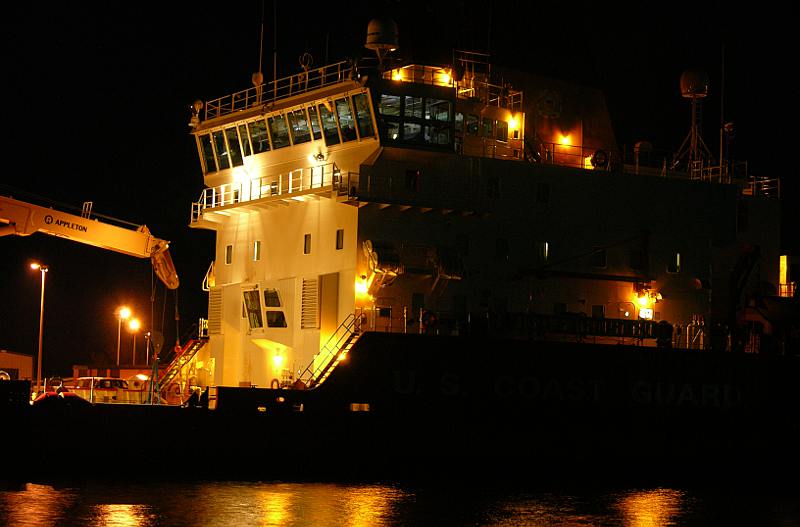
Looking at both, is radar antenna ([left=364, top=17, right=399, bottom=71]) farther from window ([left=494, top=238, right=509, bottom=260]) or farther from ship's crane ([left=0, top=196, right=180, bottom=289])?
ship's crane ([left=0, top=196, right=180, bottom=289])

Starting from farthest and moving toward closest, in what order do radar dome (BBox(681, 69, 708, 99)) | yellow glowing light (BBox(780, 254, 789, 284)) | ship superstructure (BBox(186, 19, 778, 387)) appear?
yellow glowing light (BBox(780, 254, 789, 284)) < radar dome (BBox(681, 69, 708, 99)) < ship superstructure (BBox(186, 19, 778, 387))

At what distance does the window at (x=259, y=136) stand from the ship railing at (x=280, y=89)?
1.81ft

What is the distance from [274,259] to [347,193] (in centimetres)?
424

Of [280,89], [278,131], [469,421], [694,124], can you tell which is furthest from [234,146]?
[694,124]

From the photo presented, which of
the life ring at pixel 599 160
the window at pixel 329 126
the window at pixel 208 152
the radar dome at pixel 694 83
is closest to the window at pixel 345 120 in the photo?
the window at pixel 329 126

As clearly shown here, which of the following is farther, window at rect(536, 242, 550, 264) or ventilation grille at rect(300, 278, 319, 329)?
window at rect(536, 242, 550, 264)

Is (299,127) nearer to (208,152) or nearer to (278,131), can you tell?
(278,131)

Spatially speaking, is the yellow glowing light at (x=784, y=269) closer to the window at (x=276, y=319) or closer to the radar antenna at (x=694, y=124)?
the radar antenna at (x=694, y=124)

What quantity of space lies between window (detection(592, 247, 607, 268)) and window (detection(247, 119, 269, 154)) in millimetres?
9935

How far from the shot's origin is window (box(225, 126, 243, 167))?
38219 millimetres

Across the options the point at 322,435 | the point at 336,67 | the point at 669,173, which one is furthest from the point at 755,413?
the point at 336,67

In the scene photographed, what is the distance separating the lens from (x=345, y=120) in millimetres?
34656

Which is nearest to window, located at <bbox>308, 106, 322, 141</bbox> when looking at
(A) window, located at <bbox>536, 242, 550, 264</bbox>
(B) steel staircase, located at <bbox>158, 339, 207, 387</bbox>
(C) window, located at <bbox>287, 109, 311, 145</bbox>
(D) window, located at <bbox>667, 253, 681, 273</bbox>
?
(C) window, located at <bbox>287, 109, 311, 145</bbox>

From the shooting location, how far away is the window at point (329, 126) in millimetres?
34969
